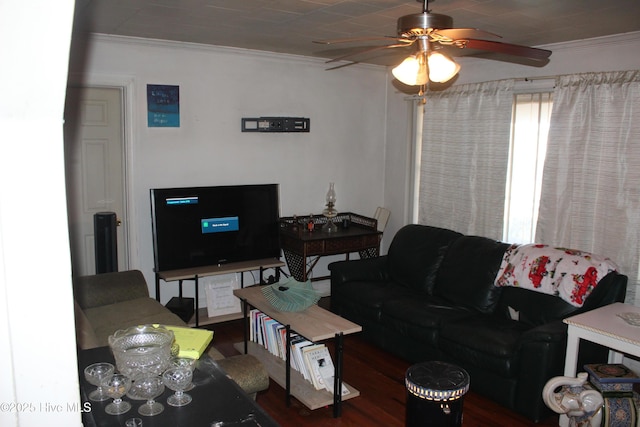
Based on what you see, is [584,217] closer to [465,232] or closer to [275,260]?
[465,232]

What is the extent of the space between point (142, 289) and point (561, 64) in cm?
376

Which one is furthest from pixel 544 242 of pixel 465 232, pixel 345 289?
pixel 345 289

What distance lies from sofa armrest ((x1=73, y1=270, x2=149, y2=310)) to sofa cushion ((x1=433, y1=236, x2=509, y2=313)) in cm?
242

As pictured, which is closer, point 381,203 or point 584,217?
point 584,217

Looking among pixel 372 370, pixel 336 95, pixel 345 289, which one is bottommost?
pixel 372 370

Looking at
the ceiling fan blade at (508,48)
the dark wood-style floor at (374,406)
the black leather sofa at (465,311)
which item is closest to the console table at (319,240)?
the black leather sofa at (465,311)

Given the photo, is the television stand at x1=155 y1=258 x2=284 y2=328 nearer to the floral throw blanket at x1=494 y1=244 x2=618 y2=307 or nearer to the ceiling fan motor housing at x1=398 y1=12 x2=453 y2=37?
the floral throw blanket at x1=494 y1=244 x2=618 y2=307

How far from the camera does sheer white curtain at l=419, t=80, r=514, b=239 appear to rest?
183 inches

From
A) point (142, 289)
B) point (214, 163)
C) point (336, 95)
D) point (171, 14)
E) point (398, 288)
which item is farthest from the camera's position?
point (336, 95)

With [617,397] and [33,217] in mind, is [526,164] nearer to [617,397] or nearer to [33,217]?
[617,397]

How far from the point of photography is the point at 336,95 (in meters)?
5.56

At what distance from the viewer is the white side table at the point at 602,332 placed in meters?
2.87

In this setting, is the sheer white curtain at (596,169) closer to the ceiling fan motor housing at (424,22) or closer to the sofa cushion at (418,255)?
the sofa cushion at (418,255)

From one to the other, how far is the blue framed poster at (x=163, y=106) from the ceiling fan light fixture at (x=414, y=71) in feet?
8.12
